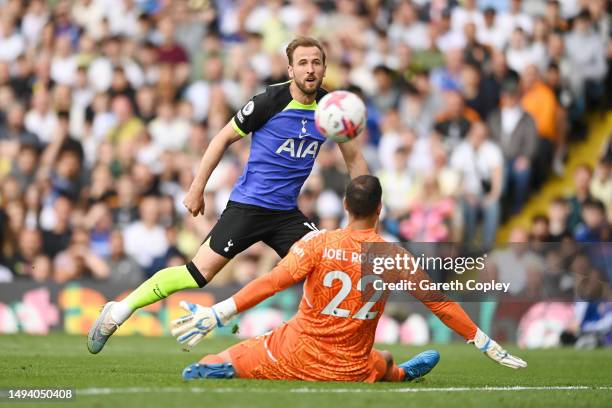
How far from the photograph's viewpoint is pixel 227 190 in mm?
18828

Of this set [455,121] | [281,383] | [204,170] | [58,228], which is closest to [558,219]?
[455,121]

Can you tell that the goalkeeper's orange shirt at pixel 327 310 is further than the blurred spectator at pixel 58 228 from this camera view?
No

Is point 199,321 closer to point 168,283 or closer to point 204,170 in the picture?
point 168,283

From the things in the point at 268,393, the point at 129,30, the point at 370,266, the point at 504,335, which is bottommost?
the point at 504,335

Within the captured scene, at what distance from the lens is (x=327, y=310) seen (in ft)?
29.7

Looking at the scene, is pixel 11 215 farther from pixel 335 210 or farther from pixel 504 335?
pixel 504 335

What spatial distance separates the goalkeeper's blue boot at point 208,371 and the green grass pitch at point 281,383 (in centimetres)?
11

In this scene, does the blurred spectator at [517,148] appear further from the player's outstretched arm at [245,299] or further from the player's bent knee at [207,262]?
the player's outstretched arm at [245,299]

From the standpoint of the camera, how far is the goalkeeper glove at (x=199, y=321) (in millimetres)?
8766

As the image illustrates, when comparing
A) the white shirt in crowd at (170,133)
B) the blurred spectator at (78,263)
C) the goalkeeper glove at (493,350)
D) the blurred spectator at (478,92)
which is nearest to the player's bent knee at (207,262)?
the goalkeeper glove at (493,350)

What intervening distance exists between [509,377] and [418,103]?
8.56 m

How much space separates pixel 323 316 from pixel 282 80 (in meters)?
10.9

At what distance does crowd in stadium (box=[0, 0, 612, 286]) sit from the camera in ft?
58.8

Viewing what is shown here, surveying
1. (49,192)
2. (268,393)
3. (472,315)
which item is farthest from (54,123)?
(268,393)
